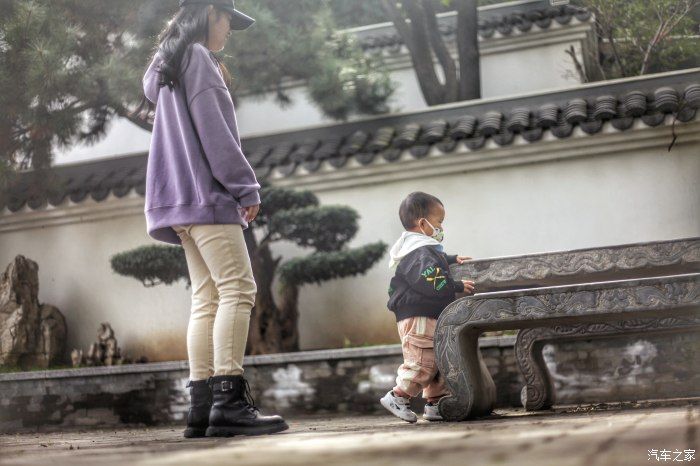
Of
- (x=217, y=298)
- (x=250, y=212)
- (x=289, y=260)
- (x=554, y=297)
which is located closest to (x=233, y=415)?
(x=217, y=298)

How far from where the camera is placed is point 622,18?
37.6ft

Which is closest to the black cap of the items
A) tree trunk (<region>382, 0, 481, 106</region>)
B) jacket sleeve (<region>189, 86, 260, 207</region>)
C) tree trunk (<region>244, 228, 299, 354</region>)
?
jacket sleeve (<region>189, 86, 260, 207</region>)

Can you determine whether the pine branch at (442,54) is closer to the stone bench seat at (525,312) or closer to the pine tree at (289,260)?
the pine tree at (289,260)

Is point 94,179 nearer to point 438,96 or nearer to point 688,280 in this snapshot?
point 438,96

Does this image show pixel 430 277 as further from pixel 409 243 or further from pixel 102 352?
pixel 102 352

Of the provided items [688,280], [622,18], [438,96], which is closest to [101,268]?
[438,96]

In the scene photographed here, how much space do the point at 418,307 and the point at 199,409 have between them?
139cm

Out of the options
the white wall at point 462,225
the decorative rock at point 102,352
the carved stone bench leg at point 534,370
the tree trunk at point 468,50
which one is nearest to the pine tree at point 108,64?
the white wall at point 462,225

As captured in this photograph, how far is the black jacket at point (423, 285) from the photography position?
4.95 m

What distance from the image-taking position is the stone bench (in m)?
4.16

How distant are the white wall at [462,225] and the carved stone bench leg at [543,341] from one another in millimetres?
3875

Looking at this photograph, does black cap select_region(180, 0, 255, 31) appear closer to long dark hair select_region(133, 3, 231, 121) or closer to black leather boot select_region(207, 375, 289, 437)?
long dark hair select_region(133, 3, 231, 121)

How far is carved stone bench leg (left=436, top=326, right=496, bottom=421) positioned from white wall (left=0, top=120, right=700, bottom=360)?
17.5ft

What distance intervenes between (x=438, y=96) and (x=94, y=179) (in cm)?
417
